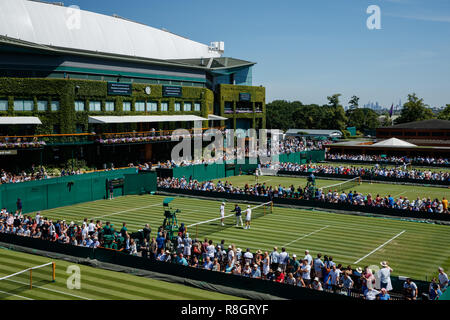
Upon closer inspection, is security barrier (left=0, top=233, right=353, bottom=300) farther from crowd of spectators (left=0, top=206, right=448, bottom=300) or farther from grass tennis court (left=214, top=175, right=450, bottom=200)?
grass tennis court (left=214, top=175, right=450, bottom=200)

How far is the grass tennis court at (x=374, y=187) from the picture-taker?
146ft

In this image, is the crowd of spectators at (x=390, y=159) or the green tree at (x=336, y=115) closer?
the crowd of spectators at (x=390, y=159)

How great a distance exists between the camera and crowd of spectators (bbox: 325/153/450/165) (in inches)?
2517

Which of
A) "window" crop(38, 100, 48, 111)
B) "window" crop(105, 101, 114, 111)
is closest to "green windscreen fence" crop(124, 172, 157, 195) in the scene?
"window" crop(38, 100, 48, 111)

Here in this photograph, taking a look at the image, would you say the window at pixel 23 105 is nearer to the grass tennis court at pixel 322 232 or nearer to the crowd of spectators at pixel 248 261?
the grass tennis court at pixel 322 232

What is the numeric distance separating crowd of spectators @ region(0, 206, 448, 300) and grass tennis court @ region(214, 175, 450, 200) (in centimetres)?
2567

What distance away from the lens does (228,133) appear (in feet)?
254

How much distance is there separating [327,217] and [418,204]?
261 inches

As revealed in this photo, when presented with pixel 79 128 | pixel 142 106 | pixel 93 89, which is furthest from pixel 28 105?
pixel 142 106

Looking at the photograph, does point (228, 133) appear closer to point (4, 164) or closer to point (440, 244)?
point (4, 164)

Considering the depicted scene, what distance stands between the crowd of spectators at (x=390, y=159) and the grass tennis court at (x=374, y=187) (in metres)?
16.1

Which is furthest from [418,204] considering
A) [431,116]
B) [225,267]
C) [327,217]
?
[431,116]

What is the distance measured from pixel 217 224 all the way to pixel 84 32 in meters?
44.6

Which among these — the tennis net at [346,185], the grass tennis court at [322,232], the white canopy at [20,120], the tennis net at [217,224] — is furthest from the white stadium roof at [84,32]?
the tennis net at [346,185]
